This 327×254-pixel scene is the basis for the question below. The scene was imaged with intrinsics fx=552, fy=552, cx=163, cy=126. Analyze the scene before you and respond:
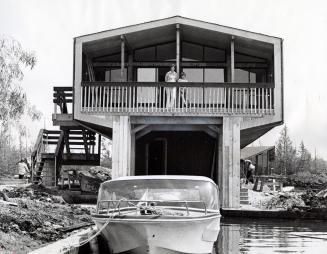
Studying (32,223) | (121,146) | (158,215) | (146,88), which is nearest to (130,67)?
(146,88)

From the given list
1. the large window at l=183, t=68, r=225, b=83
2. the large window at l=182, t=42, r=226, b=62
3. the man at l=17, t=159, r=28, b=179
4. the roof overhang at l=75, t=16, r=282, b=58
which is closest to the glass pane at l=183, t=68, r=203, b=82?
the large window at l=183, t=68, r=225, b=83

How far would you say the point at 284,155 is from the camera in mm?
85375

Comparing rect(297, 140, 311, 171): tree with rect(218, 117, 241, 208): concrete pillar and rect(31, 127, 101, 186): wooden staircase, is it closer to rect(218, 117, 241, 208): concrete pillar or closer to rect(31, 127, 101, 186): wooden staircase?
rect(31, 127, 101, 186): wooden staircase

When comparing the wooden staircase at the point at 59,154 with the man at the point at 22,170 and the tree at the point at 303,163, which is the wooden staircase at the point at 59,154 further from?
the tree at the point at 303,163

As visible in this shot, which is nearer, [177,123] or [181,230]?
[181,230]

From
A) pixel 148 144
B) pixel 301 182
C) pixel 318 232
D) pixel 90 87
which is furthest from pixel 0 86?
pixel 301 182

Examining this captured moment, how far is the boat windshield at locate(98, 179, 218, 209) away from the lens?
11727mm

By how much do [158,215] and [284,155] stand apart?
254ft

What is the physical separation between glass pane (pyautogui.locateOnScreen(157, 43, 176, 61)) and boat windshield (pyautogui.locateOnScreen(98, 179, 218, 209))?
41.3 ft

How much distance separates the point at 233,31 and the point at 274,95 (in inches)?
118

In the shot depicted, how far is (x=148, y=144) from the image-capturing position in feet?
84.7

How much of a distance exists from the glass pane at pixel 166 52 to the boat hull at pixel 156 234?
536 inches

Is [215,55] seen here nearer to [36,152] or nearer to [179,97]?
[179,97]

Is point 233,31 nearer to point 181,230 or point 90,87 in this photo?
point 90,87
